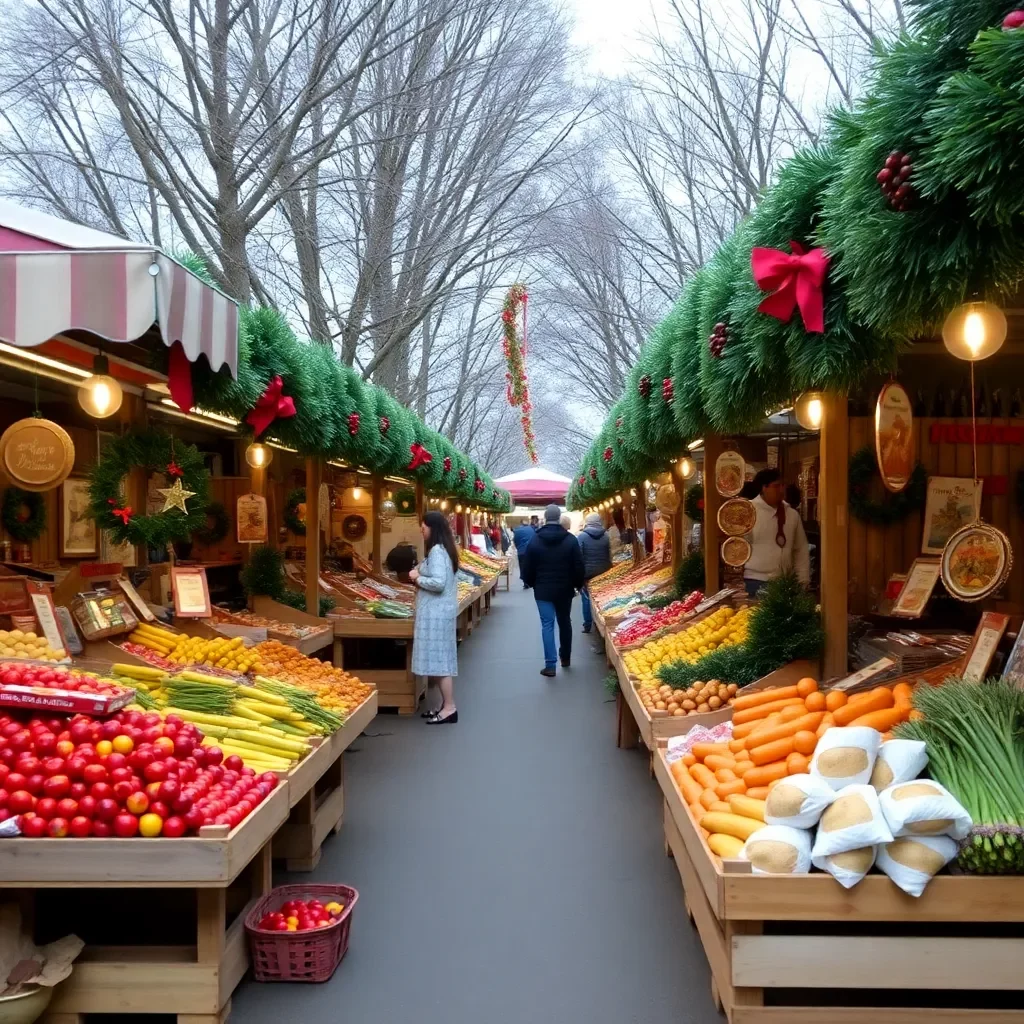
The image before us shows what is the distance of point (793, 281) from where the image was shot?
3754mm

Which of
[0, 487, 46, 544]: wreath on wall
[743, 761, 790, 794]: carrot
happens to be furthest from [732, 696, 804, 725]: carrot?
[0, 487, 46, 544]: wreath on wall

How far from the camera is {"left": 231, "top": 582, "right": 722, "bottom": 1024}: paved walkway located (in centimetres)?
362

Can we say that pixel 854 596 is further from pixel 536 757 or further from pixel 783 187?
pixel 783 187

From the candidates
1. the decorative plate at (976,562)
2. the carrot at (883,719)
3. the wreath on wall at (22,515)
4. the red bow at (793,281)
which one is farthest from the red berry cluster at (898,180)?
the wreath on wall at (22,515)

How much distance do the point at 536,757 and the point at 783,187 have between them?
482 cm

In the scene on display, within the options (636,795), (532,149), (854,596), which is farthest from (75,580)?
(532,149)

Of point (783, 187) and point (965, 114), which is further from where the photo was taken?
point (783, 187)

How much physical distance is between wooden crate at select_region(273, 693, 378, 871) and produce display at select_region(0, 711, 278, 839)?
0.55 m

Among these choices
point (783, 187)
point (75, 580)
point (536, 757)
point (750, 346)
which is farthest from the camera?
point (536, 757)

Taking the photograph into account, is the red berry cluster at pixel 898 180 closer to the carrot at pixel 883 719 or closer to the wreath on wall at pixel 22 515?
the carrot at pixel 883 719

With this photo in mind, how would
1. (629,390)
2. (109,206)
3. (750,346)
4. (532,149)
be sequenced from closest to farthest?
(750,346), (629,390), (109,206), (532,149)

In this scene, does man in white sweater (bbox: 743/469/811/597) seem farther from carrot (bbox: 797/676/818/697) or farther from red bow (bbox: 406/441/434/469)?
red bow (bbox: 406/441/434/469)

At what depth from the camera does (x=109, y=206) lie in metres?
12.2

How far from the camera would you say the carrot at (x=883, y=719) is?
3951mm
